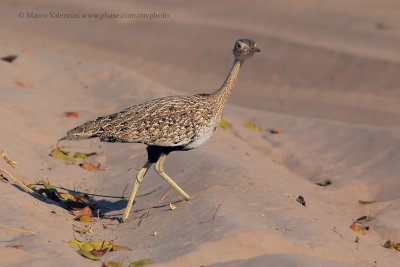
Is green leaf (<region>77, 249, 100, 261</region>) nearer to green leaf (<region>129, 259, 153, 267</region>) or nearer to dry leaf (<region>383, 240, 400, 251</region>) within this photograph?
green leaf (<region>129, 259, 153, 267</region>)

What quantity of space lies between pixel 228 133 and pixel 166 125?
14.2ft

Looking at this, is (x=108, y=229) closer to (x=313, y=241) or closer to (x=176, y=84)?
(x=313, y=241)

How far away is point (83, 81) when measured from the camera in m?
15.0

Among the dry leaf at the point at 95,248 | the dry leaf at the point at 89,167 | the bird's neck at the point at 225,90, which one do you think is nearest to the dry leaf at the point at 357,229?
the bird's neck at the point at 225,90

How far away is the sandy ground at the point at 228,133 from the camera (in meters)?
6.84

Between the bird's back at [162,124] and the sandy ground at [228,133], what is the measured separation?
0.86m

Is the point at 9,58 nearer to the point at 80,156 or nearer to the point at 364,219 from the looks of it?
the point at 80,156

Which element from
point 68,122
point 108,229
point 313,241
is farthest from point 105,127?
point 68,122

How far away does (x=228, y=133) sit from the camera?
11977 millimetres

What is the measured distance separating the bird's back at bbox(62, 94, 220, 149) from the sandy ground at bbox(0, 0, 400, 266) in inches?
34.0

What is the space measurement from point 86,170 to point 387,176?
4.84 meters

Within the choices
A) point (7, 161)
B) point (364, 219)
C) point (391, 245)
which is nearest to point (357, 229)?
point (391, 245)

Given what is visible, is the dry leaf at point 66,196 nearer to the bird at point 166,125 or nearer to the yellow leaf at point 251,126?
the bird at point 166,125

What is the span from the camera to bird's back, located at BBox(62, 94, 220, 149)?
25.4 ft
